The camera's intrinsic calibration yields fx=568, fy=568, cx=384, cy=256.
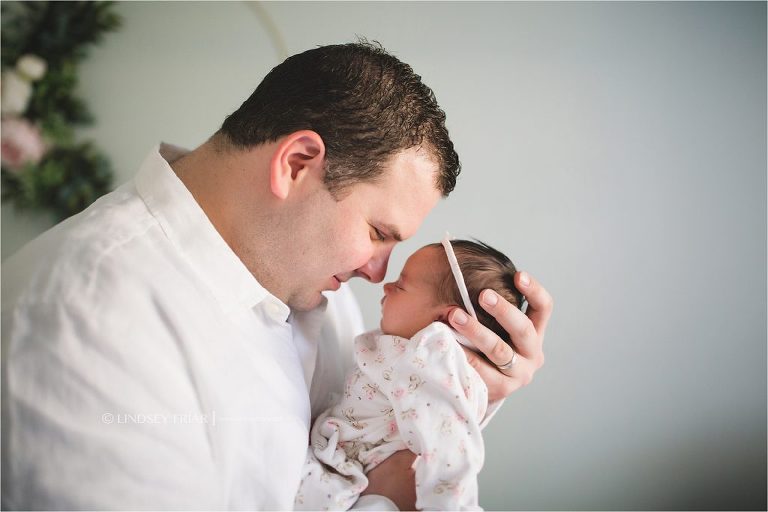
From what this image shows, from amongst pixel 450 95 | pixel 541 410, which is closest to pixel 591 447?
pixel 541 410

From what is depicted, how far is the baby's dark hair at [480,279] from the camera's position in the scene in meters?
1.36

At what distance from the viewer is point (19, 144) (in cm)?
219

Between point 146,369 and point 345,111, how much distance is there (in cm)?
63

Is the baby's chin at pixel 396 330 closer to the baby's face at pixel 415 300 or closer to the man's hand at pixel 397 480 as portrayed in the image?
the baby's face at pixel 415 300

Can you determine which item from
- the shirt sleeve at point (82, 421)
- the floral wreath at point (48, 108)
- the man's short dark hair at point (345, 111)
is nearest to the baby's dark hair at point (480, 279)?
the man's short dark hair at point (345, 111)

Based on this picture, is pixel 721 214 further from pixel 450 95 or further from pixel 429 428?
pixel 429 428

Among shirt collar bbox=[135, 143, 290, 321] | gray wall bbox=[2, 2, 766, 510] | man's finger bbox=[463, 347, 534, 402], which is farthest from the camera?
gray wall bbox=[2, 2, 766, 510]

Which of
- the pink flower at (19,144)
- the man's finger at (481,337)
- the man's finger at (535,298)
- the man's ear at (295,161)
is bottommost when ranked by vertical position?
the man's finger at (481,337)

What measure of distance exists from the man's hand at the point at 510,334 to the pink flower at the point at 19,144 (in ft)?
6.02

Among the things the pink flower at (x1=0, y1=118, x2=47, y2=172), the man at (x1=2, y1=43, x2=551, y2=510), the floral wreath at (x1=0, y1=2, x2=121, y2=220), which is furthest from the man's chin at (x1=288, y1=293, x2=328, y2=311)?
the pink flower at (x1=0, y1=118, x2=47, y2=172)

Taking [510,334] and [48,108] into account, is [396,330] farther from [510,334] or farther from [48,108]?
[48,108]

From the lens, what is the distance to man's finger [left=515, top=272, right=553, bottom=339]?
136cm

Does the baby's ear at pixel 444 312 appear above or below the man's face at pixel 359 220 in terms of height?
below

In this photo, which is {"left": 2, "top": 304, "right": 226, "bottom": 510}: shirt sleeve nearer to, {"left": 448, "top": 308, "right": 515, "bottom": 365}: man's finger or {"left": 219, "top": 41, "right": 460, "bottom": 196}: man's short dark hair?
{"left": 219, "top": 41, "right": 460, "bottom": 196}: man's short dark hair
